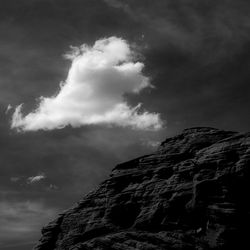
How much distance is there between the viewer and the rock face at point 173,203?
8188 cm

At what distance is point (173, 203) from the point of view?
90.1m

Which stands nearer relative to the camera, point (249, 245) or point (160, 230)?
point (249, 245)

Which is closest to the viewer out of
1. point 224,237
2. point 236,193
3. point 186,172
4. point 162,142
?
point 224,237

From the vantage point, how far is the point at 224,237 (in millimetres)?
79750

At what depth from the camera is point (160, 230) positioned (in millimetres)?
87250

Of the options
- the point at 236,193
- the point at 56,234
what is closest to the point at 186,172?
the point at 236,193

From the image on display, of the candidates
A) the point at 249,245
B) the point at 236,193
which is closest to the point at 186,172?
the point at 236,193

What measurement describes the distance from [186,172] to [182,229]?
1284 centimetres

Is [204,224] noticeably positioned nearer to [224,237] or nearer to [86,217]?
[224,237]

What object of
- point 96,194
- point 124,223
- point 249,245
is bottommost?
point 249,245

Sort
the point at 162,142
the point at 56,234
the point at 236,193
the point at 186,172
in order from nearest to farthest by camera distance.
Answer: the point at 236,193, the point at 186,172, the point at 56,234, the point at 162,142

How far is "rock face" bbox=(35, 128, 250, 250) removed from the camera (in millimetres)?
81875

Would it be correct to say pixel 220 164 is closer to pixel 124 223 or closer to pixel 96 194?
pixel 124 223

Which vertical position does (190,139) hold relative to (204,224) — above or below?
above
